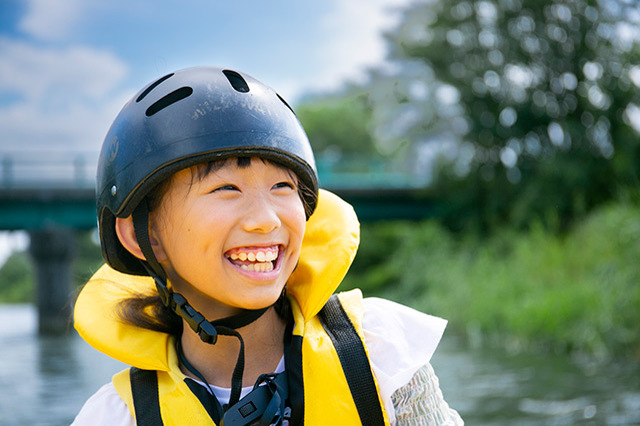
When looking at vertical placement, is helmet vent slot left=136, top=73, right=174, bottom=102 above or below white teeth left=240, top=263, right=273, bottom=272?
above

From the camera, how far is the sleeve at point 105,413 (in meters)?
1.82

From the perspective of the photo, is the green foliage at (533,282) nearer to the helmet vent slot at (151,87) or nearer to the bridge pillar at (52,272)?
the bridge pillar at (52,272)

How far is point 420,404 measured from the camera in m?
1.83

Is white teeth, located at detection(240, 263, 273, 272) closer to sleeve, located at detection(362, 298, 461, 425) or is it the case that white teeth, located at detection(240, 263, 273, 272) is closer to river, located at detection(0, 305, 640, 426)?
sleeve, located at detection(362, 298, 461, 425)

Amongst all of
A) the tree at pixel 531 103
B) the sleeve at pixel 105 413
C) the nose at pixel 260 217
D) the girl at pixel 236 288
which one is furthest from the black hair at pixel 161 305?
the tree at pixel 531 103

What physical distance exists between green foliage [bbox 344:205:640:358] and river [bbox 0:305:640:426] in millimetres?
566

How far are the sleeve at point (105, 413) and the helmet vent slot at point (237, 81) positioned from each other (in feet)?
2.71

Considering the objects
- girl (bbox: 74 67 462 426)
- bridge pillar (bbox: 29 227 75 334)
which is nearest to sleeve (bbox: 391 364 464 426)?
girl (bbox: 74 67 462 426)

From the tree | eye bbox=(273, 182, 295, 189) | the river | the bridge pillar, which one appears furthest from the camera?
the bridge pillar

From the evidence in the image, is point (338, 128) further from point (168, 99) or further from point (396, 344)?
point (396, 344)

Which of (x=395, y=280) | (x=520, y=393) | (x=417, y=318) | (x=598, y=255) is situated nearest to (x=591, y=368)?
(x=520, y=393)

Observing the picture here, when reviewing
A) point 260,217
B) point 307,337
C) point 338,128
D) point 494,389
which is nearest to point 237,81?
point 260,217

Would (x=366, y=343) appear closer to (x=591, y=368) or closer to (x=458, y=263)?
(x=591, y=368)

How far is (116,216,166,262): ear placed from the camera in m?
1.98
